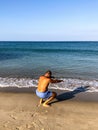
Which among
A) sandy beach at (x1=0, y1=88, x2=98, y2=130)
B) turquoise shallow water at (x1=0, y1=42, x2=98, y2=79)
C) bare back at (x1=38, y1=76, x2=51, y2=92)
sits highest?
bare back at (x1=38, y1=76, x2=51, y2=92)

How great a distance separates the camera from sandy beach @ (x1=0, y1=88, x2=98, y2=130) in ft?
18.7

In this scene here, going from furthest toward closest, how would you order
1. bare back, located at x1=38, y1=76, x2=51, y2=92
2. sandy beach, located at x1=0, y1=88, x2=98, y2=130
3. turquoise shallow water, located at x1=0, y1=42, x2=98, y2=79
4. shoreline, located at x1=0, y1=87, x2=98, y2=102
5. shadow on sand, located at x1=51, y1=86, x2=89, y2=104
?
turquoise shallow water, located at x1=0, y1=42, x2=98, y2=79, shadow on sand, located at x1=51, y1=86, x2=89, y2=104, shoreline, located at x1=0, y1=87, x2=98, y2=102, bare back, located at x1=38, y1=76, x2=51, y2=92, sandy beach, located at x1=0, y1=88, x2=98, y2=130

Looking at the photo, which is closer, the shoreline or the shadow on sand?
the shoreline

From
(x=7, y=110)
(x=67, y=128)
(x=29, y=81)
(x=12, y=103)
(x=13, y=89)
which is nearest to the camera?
(x=67, y=128)

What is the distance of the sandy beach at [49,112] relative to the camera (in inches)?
224

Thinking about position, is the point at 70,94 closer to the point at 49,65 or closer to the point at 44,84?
the point at 44,84

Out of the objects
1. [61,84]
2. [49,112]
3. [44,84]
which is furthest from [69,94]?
[49,112]

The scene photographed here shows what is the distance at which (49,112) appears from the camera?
6699 millimetres

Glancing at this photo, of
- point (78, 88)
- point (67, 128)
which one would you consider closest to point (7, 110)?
point (67, 128)

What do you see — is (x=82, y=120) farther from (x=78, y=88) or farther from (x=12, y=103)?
(x=78, y=88)

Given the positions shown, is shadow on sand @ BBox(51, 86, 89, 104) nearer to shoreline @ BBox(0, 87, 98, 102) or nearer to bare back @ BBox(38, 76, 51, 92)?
shoreline @ BBox(0, 87, 98, 102)

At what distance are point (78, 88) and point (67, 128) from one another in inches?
183

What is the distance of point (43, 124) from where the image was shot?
5.78m

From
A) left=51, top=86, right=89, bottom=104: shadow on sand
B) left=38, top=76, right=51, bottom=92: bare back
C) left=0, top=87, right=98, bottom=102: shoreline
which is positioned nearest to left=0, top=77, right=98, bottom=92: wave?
left=51, top=86, right=89, bottom=104: shadow on sand
